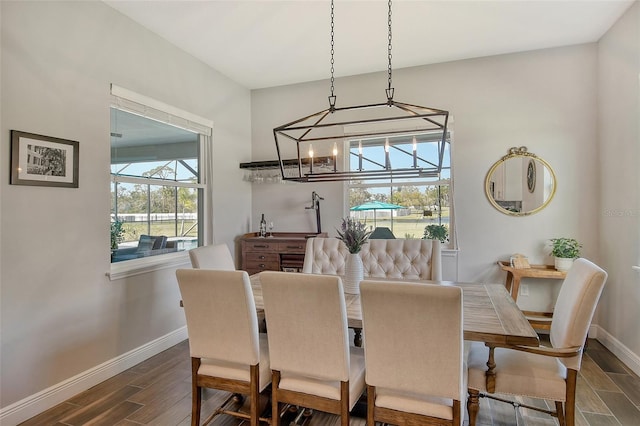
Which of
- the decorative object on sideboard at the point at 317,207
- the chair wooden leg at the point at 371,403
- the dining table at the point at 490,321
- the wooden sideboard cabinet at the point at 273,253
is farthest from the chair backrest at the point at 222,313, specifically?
the decorative object on sideboard at the point at 317,207

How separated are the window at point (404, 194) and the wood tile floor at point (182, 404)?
1.79m

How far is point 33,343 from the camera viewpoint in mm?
2221

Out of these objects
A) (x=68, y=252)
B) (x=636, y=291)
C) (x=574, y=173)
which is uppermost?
(x=574, y=173)

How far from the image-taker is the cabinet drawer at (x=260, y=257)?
13.0 feet

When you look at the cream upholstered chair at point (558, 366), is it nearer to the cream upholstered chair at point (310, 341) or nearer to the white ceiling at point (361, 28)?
the cream upholstered chair at point (310, 341)

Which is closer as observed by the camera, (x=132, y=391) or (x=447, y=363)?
(x=447, y=363)

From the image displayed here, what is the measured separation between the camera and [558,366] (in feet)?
5.90

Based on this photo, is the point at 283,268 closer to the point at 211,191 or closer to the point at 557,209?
the point at 211,191

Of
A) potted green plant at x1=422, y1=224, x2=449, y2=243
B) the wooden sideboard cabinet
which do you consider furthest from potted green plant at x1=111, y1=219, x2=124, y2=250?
potted green plant at x1=422, y1=224, x2=449, y2=243

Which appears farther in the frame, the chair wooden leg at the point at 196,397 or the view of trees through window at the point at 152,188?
the view of trees through window at the point at 152,188

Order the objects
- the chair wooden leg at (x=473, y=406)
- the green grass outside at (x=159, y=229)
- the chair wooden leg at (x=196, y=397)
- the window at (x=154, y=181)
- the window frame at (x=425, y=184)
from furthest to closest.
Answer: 1. the window frame at (x=425, y=184)
2. the green grass outside at (x=159, y=229)
3. the window at (x=154, y=181)
4. the chair wooden leg at (x=196, y=397)
5. the chair wooden leg at (x=473, y=406)

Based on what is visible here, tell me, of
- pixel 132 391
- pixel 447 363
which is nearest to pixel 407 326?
pixel 447 363

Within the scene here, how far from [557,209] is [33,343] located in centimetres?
460

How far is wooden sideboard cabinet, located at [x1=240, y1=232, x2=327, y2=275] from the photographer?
12.7 feet
